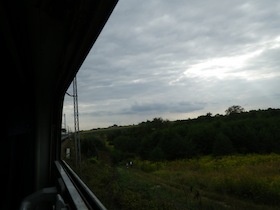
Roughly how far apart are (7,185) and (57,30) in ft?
10.7

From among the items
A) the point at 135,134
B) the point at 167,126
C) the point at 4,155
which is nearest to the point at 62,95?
the point at 4,155

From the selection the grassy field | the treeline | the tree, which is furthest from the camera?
the tree

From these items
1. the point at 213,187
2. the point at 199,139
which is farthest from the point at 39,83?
the point at 199,139

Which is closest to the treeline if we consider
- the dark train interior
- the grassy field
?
the grassy field

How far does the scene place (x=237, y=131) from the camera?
6206 cm

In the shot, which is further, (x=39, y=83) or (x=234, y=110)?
(x=234, y=110)

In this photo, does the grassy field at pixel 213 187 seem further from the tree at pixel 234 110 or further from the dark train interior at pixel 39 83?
the tree at pixel 234 110

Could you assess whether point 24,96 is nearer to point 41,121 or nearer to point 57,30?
point 41,121

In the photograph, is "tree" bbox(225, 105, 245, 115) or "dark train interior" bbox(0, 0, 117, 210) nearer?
"dark train interior" bbox(0, 0, 117, 210)

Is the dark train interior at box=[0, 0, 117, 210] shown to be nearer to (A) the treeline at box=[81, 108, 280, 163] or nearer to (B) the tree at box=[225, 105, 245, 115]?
(A) the treeline at box=[81, 108, 280, 163]

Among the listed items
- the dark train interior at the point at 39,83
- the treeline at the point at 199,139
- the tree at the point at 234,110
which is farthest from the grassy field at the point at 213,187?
the tree at the point at 234,110

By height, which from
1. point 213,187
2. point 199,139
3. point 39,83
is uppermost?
point 199,139

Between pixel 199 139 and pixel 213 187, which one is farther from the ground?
pixel 199 139

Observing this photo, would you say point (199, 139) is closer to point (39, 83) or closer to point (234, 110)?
point (234, 110)
